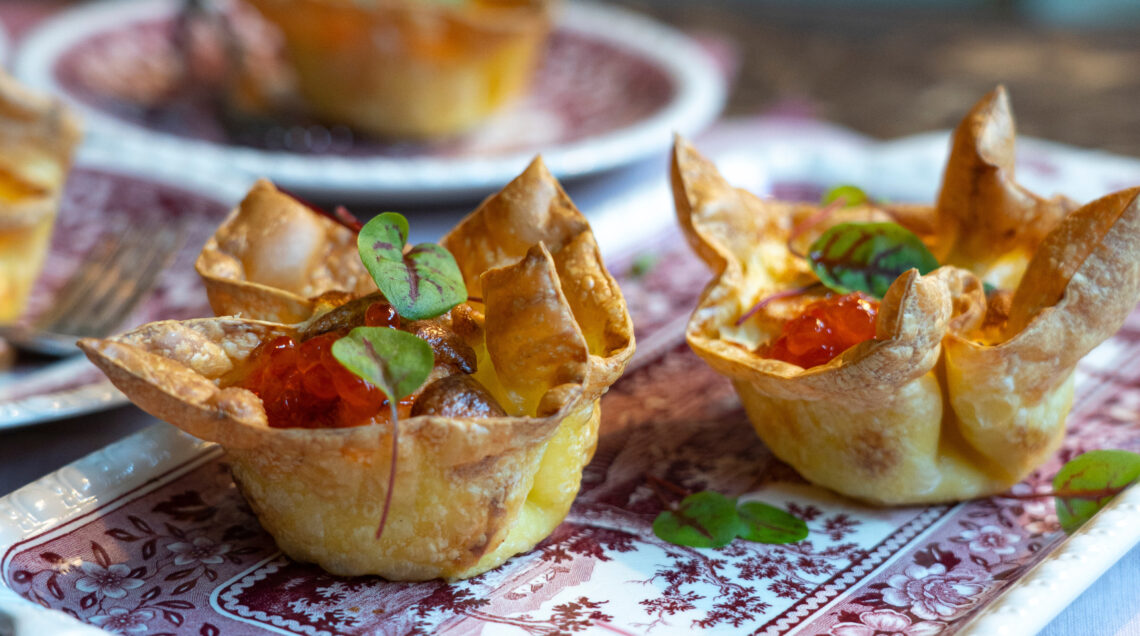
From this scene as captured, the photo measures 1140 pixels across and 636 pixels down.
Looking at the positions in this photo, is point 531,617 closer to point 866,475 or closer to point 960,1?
point 866,475

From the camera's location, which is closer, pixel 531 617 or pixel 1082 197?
pixel 531 617

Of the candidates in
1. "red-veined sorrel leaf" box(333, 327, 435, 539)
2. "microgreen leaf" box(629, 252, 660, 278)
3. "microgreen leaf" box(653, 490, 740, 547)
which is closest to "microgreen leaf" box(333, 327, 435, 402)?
"red-veined sorrel leaf" box(333, 327, 435, 539)

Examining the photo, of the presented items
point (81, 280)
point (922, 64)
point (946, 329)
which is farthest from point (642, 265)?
point (922, 64)

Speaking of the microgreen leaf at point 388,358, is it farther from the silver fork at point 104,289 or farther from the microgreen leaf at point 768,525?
the silver fork at point 104,289

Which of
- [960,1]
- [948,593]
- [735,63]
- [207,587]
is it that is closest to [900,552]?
[948,593]

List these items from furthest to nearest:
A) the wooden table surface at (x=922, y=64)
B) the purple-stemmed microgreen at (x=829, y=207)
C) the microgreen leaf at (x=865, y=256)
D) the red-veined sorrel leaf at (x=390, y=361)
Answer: the wooden table surface at (x=922, y=64) → the purple-stemmed microgreen at (x=829, y=207) → the microgreen leaf at (x=865, y=256) → the red-veined sorrel leaf at (x=390, y=361)

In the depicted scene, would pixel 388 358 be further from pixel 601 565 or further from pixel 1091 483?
pixel 1091 483

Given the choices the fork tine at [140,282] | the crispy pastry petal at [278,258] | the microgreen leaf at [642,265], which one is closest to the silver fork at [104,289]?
the fork tine at [140,282]
